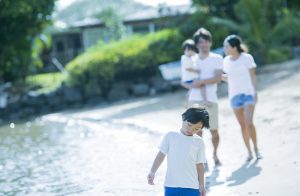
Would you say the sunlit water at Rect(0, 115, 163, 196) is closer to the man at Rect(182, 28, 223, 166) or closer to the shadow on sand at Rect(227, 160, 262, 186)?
the shadow on sand at Rect(227, 160, 262, 186)

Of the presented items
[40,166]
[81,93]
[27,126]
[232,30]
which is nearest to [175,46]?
[232,30]

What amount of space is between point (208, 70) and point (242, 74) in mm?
535

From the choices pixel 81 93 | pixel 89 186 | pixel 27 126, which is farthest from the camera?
pixel 81 93

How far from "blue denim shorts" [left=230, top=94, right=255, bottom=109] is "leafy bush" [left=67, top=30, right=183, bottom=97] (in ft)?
45.9

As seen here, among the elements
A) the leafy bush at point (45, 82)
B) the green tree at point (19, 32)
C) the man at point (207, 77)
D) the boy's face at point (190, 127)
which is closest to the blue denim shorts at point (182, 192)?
the boy's face at point (190, 127)

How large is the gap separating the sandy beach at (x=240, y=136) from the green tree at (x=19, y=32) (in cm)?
697

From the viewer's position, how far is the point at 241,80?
28.0 ft

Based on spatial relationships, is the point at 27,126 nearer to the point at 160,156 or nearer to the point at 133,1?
the point at 160,156

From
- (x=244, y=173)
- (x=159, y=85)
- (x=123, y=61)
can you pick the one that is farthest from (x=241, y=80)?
(x=123, y=61)

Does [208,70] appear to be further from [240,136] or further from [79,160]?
[79,160]

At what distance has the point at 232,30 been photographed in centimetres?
2253

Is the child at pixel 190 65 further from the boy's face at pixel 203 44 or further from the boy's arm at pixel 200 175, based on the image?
the boy's arm at pixel 200 175

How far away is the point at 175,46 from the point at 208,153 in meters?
13.0

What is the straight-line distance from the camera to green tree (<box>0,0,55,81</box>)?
25.4m
